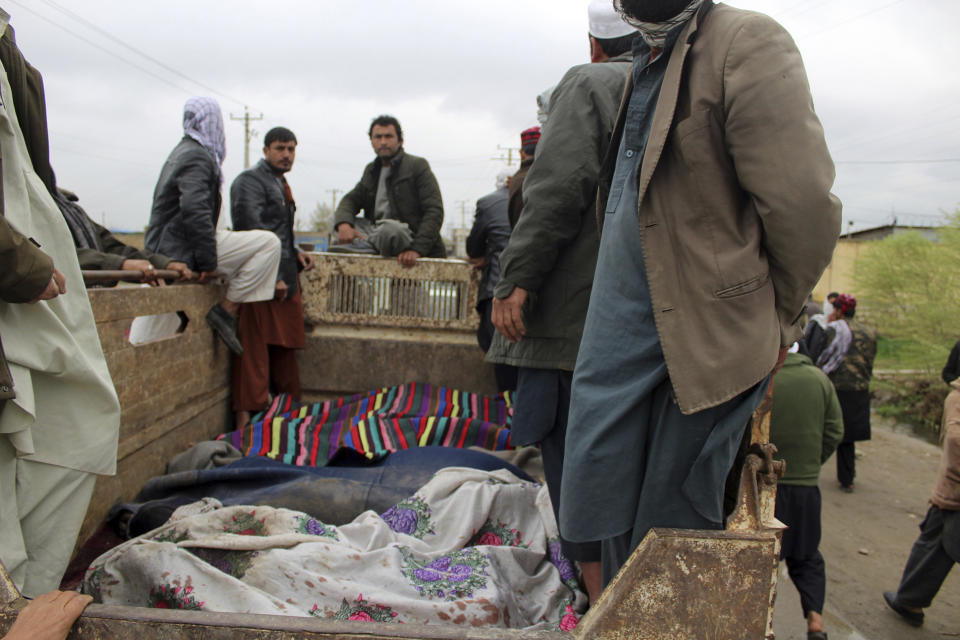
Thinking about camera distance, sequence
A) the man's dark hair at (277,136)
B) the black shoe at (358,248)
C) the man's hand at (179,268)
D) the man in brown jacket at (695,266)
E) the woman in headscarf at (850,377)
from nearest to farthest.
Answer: the man in brown jacket at (695,266)
the man's hand at (179,268)
the man's dark hair at (277,136)
the black shoe at (358,248)
the woman in headscarf at (850,377)

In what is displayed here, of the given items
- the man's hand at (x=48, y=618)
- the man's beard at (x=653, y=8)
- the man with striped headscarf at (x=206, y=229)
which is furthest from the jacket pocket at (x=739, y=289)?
the man with striped headscarf at (x=206, y=229)

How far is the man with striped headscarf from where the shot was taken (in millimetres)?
3859

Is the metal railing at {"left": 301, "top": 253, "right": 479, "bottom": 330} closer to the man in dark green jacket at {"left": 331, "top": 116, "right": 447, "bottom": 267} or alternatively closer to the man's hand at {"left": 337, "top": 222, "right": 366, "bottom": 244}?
the man in dark green jacket at {"left": 331, "top": 116, "right": 447, "bottom": 267}

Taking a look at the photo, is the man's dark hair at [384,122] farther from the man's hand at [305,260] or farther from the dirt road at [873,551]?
the dirt road at [873,551]

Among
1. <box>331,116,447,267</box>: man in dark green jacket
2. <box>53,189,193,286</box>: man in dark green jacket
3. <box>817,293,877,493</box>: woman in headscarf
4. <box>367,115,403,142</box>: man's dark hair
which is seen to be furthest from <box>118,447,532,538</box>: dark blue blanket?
<box>817,293,877,493</box>: woman in headscarf

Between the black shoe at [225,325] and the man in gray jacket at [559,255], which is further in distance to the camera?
the black shoe at [225,325]

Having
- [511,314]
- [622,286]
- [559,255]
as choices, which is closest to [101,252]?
[511,314]

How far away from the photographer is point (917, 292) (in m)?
10.6

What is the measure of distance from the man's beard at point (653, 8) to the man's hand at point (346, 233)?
4.17 meters

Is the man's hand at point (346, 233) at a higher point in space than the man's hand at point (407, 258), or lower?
higher

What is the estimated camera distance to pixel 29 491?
176 cm

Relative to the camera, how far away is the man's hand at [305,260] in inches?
191

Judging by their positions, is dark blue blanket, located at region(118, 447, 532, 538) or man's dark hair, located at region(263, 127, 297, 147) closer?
dark blue blanket, located at region(118, 447, 532, 538)

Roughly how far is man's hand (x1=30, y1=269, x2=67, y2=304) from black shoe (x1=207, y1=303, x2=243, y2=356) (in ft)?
7.64
